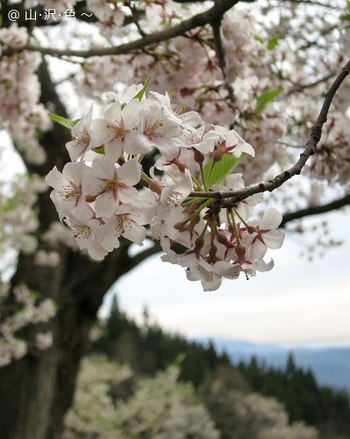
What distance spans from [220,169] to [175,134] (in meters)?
0.12

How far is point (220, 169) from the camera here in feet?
3.03

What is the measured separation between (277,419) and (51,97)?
70.8 ft

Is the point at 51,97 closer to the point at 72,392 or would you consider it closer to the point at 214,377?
the point at 72,392

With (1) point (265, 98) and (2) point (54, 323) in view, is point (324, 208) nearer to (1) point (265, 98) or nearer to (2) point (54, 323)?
(1) point (265, 98)

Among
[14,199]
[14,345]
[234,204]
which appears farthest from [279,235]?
[14,199]

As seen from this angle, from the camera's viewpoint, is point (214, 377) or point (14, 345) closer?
point (14, 345)

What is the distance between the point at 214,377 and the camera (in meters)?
29.0

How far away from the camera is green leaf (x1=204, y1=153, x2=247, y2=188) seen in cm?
92

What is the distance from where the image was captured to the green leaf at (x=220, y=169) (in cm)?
92

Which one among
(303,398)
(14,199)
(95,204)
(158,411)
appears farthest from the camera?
(303,398)

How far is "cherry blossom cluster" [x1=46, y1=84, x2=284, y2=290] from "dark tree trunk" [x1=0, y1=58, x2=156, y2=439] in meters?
4.27

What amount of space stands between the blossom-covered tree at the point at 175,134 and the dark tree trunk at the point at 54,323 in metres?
0.02

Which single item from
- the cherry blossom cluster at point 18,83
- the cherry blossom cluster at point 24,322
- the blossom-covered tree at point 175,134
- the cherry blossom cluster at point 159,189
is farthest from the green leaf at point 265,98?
the cherry blossom cluster at point 24,322

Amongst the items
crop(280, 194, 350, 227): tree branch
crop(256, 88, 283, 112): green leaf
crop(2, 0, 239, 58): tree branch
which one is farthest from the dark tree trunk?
crop(256, 88, 283, 112): green leaf
